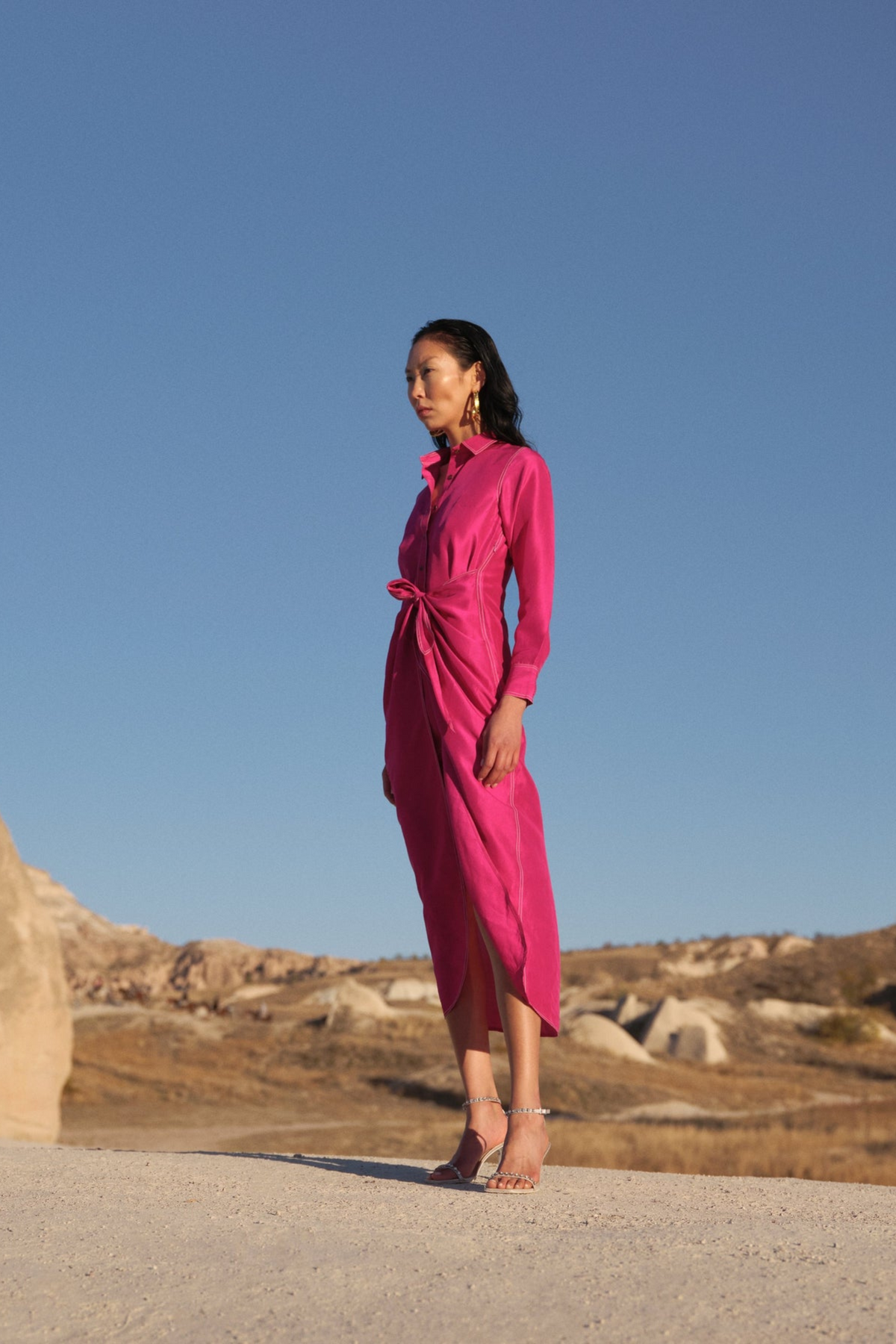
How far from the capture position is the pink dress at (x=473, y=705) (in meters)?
3.78

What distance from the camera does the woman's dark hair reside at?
4.24 metres

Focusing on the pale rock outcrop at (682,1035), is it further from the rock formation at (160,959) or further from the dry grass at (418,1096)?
the rock formation at (160,959)

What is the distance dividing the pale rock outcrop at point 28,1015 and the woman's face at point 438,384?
8.51 metres

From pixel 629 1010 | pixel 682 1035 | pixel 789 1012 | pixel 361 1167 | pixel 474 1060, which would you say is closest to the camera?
pixel 474 1060

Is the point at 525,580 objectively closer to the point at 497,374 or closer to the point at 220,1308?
the point at 497,374

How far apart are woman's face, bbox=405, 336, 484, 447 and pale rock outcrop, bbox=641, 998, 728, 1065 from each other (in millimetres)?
26892

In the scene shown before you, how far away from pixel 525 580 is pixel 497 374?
774 millimetres

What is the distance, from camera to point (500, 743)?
12.4 ft

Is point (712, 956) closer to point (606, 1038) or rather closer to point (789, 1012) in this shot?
point (789, 1012)

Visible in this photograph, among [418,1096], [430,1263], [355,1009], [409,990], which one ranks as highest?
[409,990]

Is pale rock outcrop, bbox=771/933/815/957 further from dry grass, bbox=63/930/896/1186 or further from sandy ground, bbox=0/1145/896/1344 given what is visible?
sandy ground, bbox=0/1145/896/1344

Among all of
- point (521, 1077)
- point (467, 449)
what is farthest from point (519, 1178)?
point (467, 449)

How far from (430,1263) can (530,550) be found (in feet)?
6.96

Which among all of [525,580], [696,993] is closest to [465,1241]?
[525,580]
